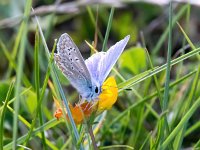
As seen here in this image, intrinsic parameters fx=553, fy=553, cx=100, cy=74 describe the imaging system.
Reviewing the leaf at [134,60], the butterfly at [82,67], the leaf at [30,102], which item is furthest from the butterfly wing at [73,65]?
the leaf at [134,60]

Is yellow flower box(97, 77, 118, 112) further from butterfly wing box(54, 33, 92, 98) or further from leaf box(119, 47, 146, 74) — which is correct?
leaf box(119, 47, 146, 74)

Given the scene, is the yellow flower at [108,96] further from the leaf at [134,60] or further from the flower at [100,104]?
the leaf at [134,60]

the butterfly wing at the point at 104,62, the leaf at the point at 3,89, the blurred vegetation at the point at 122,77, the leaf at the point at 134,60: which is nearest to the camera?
the butterfly wing at the point at 104,62

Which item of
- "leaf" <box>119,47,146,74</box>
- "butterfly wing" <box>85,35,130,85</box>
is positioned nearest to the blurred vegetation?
"leaf" <box>119,47,146,74</box>

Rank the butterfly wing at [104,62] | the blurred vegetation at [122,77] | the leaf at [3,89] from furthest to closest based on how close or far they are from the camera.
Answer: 1. the leaf at [3,89]
2. the blurred vegetation at [122,77]
3. the butterfly wing at [104,62]

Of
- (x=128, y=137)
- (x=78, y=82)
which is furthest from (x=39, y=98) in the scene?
(x=128, y=137)

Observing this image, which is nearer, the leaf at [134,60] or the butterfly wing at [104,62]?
the butterfly wing at [104,62]
